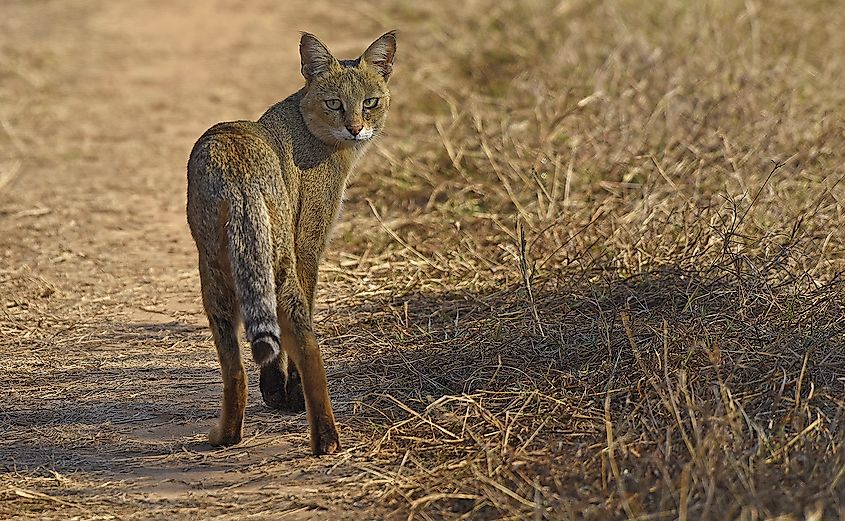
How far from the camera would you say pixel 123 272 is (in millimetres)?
6629

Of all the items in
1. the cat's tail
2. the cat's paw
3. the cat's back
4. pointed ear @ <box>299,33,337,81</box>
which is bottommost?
the cat's paw

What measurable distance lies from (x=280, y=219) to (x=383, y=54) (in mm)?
1099

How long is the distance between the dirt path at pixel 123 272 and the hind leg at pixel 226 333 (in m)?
0.22

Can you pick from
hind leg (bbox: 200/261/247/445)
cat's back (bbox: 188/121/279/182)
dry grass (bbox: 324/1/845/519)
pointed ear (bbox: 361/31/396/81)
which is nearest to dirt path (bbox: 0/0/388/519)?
hind leg (bbox: 200/261/247/445)

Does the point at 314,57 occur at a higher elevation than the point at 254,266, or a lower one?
higher

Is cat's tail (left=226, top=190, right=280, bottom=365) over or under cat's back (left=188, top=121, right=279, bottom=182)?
under

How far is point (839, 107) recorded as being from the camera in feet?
27.0

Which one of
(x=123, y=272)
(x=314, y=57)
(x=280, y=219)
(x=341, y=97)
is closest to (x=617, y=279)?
(x=341, y=97)

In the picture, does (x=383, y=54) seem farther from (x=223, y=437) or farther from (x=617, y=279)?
(x=223, y=437)

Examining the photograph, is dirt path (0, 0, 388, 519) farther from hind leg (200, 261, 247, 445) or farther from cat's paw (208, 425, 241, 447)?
hind leg (200, 261, 247, 445)

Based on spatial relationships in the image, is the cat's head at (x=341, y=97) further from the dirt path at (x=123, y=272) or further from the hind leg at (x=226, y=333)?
the dirt path at (x=123, y=272)

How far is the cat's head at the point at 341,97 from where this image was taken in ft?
15.8

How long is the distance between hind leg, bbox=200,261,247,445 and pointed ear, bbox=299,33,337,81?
3.57 ft

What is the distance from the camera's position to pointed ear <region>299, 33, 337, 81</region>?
4.91 m
